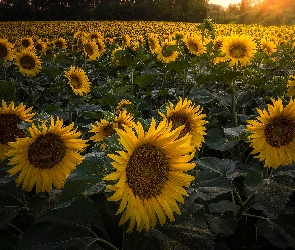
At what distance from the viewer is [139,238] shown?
1.30 meters

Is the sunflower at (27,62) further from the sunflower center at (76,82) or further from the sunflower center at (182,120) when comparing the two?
the sunflower center at (182,120)

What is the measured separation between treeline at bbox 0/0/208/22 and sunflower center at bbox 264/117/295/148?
40.6 metres

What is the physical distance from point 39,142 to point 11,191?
33cm

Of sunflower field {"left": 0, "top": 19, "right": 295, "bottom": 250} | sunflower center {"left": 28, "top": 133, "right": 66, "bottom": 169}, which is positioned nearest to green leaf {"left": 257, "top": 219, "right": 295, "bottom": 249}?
sunflower field {"left": 0, "top": 19, "right": 295, "bottom": 250}

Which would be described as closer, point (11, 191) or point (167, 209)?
point (167, 209)

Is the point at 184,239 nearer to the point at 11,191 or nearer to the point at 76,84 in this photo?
the point at 11,191

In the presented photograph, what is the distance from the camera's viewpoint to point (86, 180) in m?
1.24

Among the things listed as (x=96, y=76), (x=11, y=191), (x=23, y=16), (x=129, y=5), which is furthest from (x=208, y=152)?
(x=23, y=16)

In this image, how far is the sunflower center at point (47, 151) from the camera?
1.63m

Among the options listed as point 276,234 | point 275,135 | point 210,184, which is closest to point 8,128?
point 210,184

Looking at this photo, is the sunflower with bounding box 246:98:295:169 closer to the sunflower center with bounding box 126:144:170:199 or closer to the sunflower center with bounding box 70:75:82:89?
the sunflower center with bounding box 126:144:170:199

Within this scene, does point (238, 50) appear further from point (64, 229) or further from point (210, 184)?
point (64, 229)

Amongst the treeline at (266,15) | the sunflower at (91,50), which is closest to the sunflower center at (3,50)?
the sunflower at (91,50)

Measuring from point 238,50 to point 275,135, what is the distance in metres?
2.13
